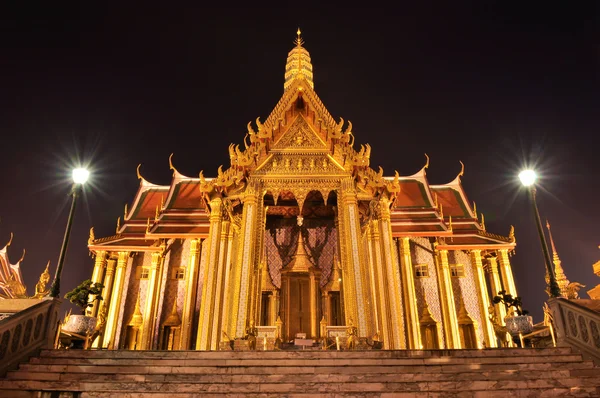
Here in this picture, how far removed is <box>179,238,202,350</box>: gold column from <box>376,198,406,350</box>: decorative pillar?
662cm

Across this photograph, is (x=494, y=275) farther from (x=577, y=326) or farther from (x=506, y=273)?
(x=577, y=326)

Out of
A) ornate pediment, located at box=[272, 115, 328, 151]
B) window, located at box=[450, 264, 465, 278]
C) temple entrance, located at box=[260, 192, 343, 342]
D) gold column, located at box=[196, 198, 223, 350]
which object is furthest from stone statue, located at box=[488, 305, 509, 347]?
gold column, located at box=[196, 198, 223, 350]

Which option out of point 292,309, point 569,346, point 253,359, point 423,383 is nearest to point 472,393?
point 423,383

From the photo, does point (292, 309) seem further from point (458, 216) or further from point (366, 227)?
point (458, 216)

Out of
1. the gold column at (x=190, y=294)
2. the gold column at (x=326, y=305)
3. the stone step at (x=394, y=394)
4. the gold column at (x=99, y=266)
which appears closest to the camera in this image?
the stone step at (x=394, y=394)

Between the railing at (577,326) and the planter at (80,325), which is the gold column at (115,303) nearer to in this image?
the planter at (80,325)

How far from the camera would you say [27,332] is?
6.89 m

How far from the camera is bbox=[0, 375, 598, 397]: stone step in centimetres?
573

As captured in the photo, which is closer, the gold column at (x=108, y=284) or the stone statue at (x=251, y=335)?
the stone statue at (x=251, y=335)

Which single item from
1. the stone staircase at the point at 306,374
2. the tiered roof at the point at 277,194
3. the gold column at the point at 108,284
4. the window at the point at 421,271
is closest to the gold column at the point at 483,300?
the tiered roof at the point at 277,194

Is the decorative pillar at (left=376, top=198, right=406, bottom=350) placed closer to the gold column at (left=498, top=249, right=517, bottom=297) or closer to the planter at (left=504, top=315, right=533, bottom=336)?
the planter at (left=504, top=315, right=533, bottom=336)

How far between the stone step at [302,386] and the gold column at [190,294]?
7.84 metres

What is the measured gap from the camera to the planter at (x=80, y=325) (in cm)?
847

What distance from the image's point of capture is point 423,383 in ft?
19.2
